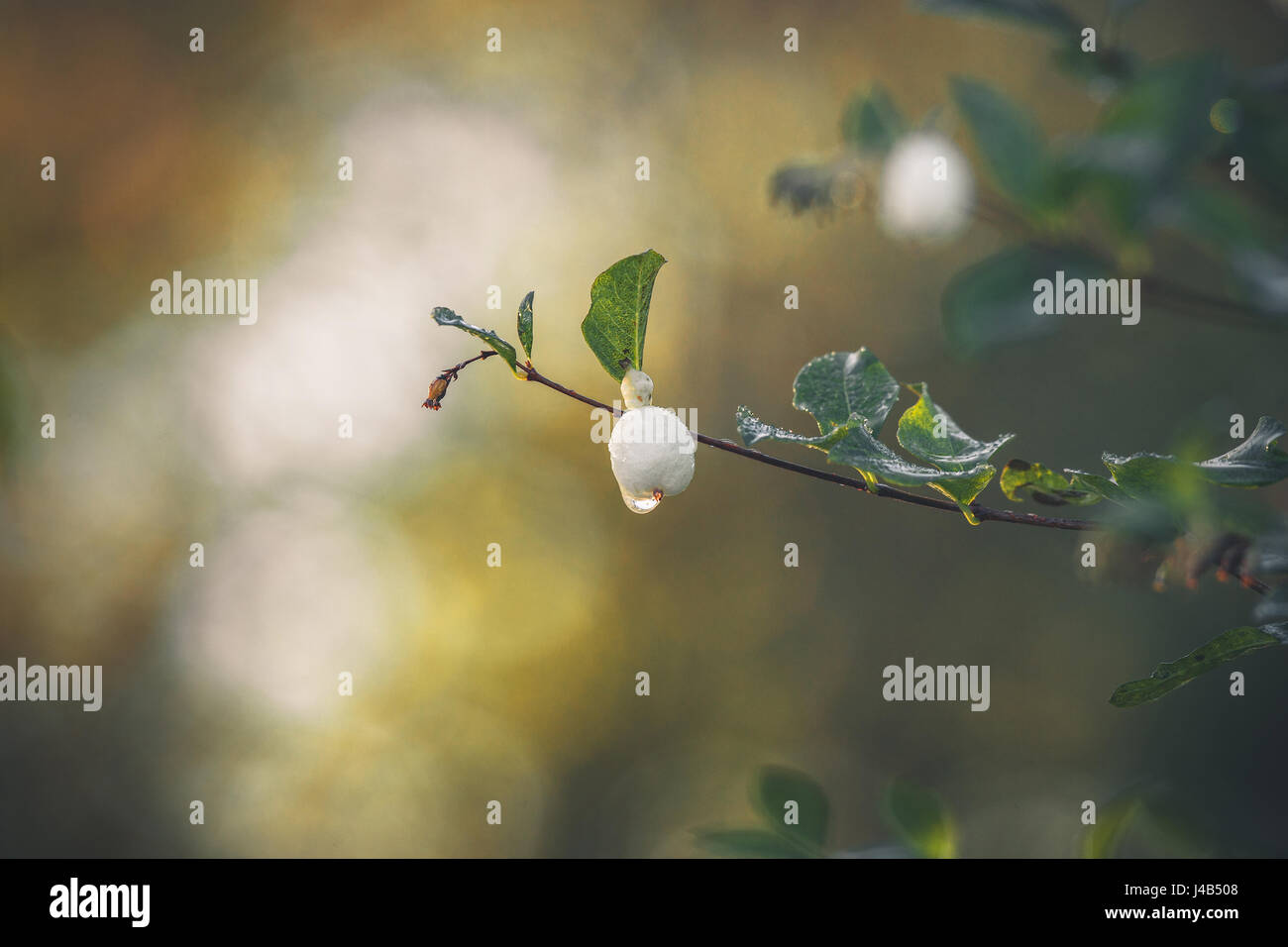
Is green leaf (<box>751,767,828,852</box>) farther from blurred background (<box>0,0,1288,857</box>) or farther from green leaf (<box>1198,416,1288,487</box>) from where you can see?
blurred background (<box>0,0,1288,857</box>)

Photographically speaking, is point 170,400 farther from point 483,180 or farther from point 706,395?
point 706,395

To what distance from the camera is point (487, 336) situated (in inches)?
14.2

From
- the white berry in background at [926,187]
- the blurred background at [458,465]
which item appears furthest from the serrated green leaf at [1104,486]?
the blurred background at [458,465]

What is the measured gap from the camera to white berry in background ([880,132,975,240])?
1.20ft

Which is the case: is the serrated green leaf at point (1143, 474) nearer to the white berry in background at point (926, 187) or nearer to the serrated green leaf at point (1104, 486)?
the serrated green leaf at point (1104, 486)

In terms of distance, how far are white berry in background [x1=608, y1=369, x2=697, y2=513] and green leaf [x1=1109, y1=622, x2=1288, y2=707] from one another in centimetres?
19

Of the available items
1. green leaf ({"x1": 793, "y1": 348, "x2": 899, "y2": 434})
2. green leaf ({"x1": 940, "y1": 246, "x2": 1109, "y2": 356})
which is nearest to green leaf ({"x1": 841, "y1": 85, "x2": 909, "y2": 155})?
green leaf ({"x1": 793, "y1": 348, "x2": 899, "y2": 434})

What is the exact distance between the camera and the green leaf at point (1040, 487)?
0.37 metres

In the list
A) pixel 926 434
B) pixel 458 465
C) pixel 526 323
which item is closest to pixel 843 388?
pixel 926 434

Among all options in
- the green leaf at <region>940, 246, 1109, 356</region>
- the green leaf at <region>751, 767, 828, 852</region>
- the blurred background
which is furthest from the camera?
the blurred background

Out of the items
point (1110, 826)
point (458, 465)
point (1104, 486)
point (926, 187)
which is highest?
point (458, 465)

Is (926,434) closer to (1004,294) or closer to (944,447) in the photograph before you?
(944,447)

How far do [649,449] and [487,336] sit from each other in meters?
0.08

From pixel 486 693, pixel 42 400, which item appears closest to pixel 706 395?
pixel 486 693
